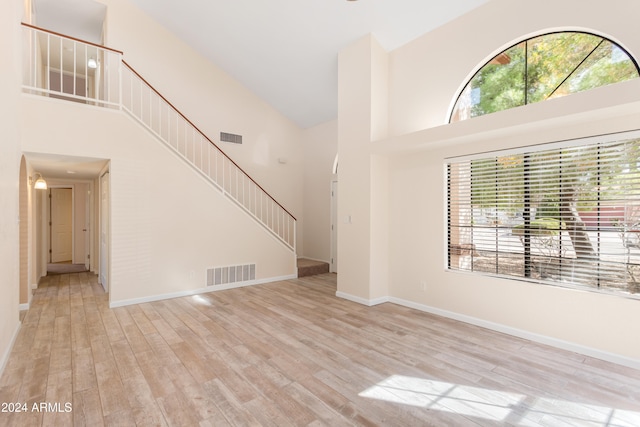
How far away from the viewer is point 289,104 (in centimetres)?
740

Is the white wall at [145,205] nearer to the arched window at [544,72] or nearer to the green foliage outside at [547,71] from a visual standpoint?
the arched window at [544,72]

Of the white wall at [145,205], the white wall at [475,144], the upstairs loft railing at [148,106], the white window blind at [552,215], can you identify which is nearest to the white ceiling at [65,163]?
the white wall at [145,205]

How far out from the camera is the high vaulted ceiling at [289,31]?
4242mm

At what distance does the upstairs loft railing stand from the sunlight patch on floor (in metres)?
4.30

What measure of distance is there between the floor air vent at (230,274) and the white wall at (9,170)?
2508mm

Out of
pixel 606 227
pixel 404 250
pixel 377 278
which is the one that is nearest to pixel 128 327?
pixel 377 278

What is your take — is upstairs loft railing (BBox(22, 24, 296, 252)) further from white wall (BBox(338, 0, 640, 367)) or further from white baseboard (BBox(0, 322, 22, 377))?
white baseboard (BBox(0, 322, 22, 377))

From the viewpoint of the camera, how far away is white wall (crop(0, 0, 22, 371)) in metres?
2.78

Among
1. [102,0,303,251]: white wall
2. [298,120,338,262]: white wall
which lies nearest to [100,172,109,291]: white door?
[102,0,303,251]: white wall

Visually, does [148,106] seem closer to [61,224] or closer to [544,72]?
[61,224]

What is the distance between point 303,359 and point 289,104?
19.6 ft

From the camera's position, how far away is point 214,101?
6.89 m

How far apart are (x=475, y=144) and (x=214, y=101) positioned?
546 centimetres

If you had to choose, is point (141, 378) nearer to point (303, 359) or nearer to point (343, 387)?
point (303, 359)
